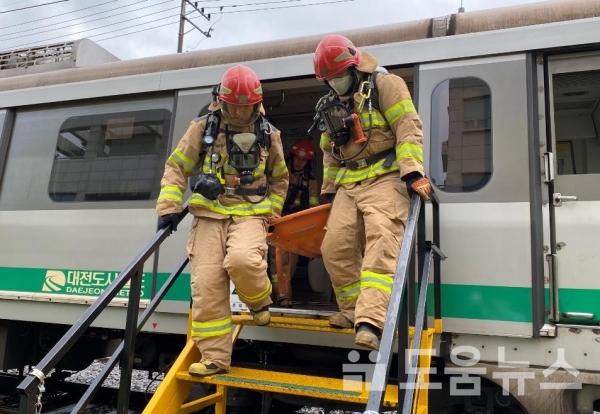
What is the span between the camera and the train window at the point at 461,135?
3.27 metres

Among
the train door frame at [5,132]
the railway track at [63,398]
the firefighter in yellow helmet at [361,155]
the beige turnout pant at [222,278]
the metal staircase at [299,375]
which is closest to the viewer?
the metal staircase at [299,375]

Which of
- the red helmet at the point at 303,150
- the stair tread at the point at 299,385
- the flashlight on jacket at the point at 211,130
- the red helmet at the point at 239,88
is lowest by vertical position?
the stair tread at the point at 299,385

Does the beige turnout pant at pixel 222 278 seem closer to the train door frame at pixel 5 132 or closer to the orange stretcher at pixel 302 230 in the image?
the orange stretcher at pixel 302 230

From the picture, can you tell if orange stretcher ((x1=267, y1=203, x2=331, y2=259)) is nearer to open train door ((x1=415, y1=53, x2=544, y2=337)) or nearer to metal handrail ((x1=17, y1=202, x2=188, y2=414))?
metal handrail ((x1=17, y1=202, x2=188, y2=414))

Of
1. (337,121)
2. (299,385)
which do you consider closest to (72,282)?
(299,385)

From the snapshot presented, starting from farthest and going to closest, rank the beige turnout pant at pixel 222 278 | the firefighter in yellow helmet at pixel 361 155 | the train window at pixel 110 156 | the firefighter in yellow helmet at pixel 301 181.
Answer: the firefighter in yellow helmet at pixel 301 181 → the train window at pixel 110 156 → the beige turnout pant at pixel 222 278 → the firefighter in yellow helmet at pixel 361 155

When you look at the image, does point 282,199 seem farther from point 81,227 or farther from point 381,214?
point 81,227

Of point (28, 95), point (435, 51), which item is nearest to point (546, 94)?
point (435, 51)

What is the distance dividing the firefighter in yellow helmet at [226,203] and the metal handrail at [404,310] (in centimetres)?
91

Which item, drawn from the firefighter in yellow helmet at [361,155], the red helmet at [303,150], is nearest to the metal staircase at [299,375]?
the firefighter in yellow helmet at [361,155]

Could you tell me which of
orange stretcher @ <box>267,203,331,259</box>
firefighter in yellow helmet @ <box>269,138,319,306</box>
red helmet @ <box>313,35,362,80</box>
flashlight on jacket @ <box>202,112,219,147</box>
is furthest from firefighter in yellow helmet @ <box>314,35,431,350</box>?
firefighter in yellow helmet @ <box>269,138,319,306</box>

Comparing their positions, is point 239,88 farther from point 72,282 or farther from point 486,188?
point 72,282

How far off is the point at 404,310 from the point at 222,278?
1119mm

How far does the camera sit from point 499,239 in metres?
3.11
